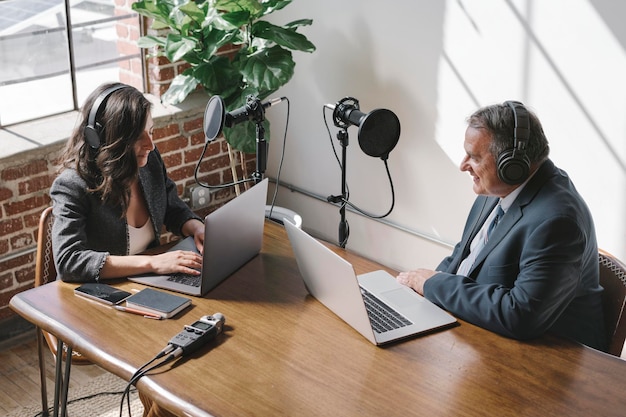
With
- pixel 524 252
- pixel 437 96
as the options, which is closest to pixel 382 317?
pixel 524 252

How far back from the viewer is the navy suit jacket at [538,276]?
2189mm

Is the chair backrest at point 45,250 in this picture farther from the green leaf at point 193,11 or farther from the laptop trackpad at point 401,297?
the green leaf at point 193,11

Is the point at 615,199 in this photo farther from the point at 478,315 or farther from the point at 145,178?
the point at 145,178

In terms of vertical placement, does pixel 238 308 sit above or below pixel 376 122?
below

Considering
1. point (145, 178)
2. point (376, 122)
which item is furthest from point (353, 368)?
point (145, 178)

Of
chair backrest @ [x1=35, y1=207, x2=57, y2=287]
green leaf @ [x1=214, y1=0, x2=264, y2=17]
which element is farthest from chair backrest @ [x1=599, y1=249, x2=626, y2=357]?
green leaf @ [x1=214, y1=0, x2=264, y2=17]

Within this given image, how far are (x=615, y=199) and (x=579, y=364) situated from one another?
58.7 inches

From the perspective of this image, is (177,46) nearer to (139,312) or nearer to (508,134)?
(139,312)

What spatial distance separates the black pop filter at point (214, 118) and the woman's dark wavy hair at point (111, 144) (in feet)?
0.78

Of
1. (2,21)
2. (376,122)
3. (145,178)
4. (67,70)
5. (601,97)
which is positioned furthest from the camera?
(67,70)

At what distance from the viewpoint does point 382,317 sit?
2.27m

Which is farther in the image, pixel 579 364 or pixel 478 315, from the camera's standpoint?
pixel 478 315

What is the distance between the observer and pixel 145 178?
2842mm

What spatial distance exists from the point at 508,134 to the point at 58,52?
236 cm
